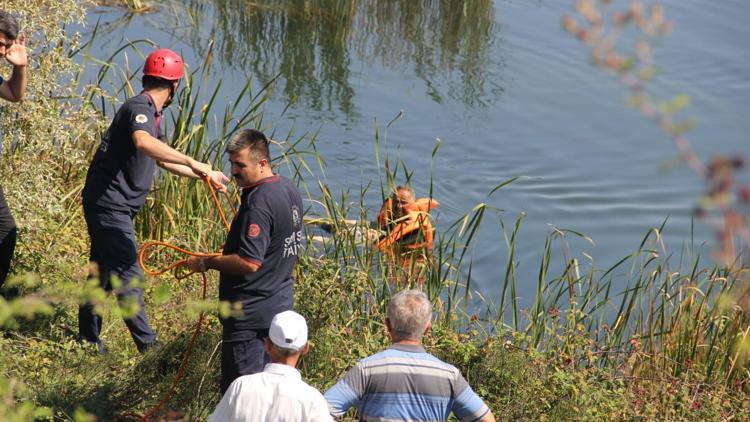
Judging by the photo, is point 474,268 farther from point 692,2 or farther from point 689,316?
point 692,2

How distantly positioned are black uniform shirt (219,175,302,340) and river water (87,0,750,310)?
494cm

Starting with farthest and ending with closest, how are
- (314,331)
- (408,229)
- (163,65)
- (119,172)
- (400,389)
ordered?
(408,229) < (314,331) < (119,172) < (163,65) < (400,389)

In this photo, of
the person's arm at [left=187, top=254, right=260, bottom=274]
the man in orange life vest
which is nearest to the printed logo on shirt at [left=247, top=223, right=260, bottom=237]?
the person's arm at [left=187, top=254, right=260, bottom=274]

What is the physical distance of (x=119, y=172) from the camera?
17.8ft

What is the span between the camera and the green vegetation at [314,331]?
5309 mm

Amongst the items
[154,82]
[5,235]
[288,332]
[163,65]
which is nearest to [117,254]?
[5,235]

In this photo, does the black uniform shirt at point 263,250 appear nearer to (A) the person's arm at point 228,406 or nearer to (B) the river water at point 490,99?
(A) the person's arm at point 228,406

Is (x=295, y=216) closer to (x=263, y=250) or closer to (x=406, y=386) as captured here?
(x=263, y=250)

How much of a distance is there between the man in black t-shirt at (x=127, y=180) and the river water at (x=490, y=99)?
4.51 m

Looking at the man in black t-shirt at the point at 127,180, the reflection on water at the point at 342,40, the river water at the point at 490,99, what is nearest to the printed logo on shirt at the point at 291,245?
the man in black t-shirt at the point at 127,180

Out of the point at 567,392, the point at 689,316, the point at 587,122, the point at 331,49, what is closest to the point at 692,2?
the point at 587,122

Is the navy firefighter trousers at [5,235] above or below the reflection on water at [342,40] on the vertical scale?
above

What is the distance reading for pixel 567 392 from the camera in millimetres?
5324

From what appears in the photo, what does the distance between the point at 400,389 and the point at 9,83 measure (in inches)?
124
